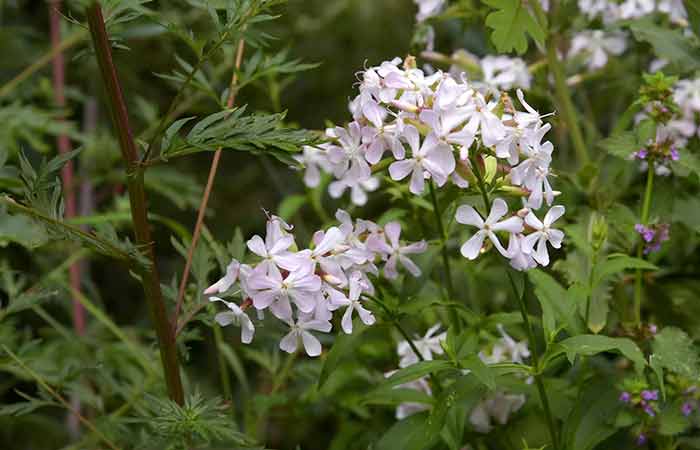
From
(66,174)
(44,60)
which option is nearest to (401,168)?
(44,60)

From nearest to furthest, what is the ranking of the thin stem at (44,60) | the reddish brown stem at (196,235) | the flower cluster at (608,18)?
the reddish brown stem at (196,235) < the flower cluster at (608,18) < the thin stem at (44,60)

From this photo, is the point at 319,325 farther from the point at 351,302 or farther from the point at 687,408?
the point at 687,408

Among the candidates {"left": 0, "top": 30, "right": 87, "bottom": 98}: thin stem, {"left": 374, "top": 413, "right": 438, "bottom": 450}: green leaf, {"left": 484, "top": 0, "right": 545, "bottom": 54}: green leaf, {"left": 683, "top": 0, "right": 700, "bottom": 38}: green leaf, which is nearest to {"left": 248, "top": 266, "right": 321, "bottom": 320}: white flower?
{"left": 374, "top": 413, "right": 438, "bottom": 450}: green leaf

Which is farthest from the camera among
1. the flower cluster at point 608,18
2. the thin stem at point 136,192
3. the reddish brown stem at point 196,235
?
the flower cluster at point 608,18

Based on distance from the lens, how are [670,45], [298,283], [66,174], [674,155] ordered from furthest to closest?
1. [66,174]
2. [670,45]
3. [674,155]
4. [298,283]

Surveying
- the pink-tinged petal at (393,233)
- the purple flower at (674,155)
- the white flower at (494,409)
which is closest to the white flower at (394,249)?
the pink-tinged petal at (393,233)

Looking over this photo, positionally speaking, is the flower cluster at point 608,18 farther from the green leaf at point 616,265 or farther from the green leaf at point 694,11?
the green leaf at point 616,265

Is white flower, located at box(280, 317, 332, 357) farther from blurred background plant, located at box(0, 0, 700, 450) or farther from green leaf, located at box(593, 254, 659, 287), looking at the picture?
green leaf, located at box(593, 254, 659, 287)
